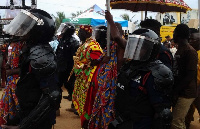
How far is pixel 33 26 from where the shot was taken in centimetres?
254

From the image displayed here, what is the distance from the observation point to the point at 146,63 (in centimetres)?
277

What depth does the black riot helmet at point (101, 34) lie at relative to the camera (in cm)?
A: 572

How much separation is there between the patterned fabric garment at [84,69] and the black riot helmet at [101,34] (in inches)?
18.7

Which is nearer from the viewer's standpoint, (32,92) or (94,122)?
(32,92)

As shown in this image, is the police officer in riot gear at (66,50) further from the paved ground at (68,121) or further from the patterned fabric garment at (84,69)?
the patterned fabric garment at (84,69)

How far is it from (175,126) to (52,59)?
2603 mm

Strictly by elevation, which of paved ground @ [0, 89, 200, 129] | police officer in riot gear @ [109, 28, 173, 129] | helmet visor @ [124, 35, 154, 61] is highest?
helmet visor @ [124, 35, 154, 61]

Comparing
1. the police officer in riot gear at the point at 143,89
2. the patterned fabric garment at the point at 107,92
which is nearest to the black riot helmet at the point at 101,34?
the patterned fabric garment at the point at 107,92

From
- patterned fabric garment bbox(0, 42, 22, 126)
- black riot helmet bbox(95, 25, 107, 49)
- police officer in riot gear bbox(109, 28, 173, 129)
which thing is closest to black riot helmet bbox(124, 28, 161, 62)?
police officer in riot gear bbox(109, 28, 173, 129)

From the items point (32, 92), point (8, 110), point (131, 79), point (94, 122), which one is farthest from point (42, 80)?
point (94, 122)

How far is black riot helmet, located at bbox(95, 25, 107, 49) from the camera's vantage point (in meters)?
5.72

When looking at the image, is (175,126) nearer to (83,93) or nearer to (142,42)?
(83,93)

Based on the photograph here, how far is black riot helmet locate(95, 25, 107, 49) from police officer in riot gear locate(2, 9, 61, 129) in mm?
3092

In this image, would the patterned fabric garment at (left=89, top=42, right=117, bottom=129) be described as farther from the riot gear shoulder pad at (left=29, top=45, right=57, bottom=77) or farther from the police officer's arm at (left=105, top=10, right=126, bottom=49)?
the riot gear shoulder pad at (left=29, top=45, right=57, bottom=77)
